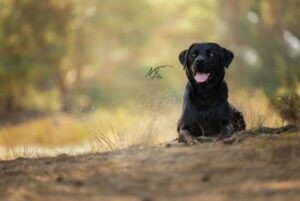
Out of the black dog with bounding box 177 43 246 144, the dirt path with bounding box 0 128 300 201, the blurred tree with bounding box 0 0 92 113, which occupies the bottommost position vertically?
the dirt path with bounding box 0 128 300 201

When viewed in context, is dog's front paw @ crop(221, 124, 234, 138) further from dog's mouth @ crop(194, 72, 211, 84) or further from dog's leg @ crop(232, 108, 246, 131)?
dog's mouth @ crop(194, 72, 211, 84)

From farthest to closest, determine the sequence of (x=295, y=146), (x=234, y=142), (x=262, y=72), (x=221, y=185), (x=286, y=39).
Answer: (x=262, y=72)
(x=286, y=39)
(x=234, y=142)
(x=295, y=146)
(x=221, y=185)

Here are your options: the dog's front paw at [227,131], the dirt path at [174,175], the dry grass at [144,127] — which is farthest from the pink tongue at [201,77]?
the dirt path at [174,175]

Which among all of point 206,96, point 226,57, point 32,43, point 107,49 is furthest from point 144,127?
point 107,49

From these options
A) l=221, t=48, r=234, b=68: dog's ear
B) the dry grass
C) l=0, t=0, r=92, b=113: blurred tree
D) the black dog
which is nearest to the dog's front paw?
the black dog

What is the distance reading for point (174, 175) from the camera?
616 centimetres

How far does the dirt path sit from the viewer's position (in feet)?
18.4

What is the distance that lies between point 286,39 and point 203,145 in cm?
2340

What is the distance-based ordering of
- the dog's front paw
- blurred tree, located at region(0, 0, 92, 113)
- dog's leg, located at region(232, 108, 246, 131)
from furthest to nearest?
blurred tree, located at region(0, 0, 92, 113), dog's leg, located at region(232, 108, 246, 131), the dog's front paw

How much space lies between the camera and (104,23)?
35094mm

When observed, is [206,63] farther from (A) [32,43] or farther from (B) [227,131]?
(A) [32,43]

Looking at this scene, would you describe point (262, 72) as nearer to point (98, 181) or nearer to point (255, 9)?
point (255, 9)

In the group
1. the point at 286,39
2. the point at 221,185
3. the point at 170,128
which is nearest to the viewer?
the point at 221,185

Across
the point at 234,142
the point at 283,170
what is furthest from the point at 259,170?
the point at 234,142
